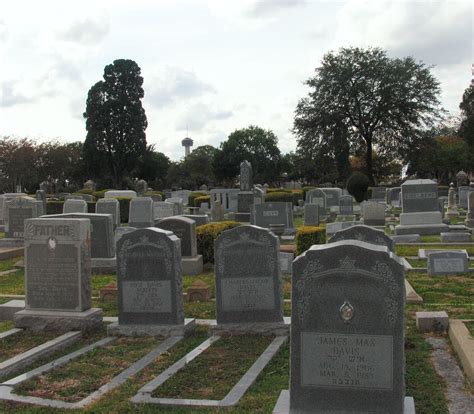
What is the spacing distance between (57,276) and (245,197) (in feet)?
70.7

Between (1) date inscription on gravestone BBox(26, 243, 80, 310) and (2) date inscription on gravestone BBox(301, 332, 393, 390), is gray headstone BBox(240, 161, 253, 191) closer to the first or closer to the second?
(1) date inscription on gravestone BBox(26, 243, 80, 310)

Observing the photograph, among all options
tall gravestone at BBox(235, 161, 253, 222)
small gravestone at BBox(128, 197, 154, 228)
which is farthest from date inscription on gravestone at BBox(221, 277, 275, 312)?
tall gravestone at BBox(235, 161, 253, 222)

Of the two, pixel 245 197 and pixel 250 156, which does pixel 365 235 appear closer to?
pixel 245 197

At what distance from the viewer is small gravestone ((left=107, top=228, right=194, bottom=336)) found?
7867mm

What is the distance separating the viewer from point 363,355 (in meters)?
4.50

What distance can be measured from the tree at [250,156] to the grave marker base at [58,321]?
6465 cm

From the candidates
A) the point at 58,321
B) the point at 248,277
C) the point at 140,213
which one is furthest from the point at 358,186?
the point at 58,321

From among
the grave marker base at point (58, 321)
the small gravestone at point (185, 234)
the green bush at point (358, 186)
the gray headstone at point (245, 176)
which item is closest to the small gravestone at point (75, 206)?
the small gravestone at point (185, 234)

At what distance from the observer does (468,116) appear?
160ft

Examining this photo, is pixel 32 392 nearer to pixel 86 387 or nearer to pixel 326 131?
pixel 86 387

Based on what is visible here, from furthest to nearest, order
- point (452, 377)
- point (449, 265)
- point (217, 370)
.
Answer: point (449, 265)
point (217, 370)
point (452, 377)

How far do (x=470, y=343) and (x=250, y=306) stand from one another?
109 inches

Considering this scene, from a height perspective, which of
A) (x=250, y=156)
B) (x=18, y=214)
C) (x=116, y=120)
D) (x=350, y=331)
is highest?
(x=116, y=120)

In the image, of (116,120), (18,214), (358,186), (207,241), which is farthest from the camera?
(116,120)
